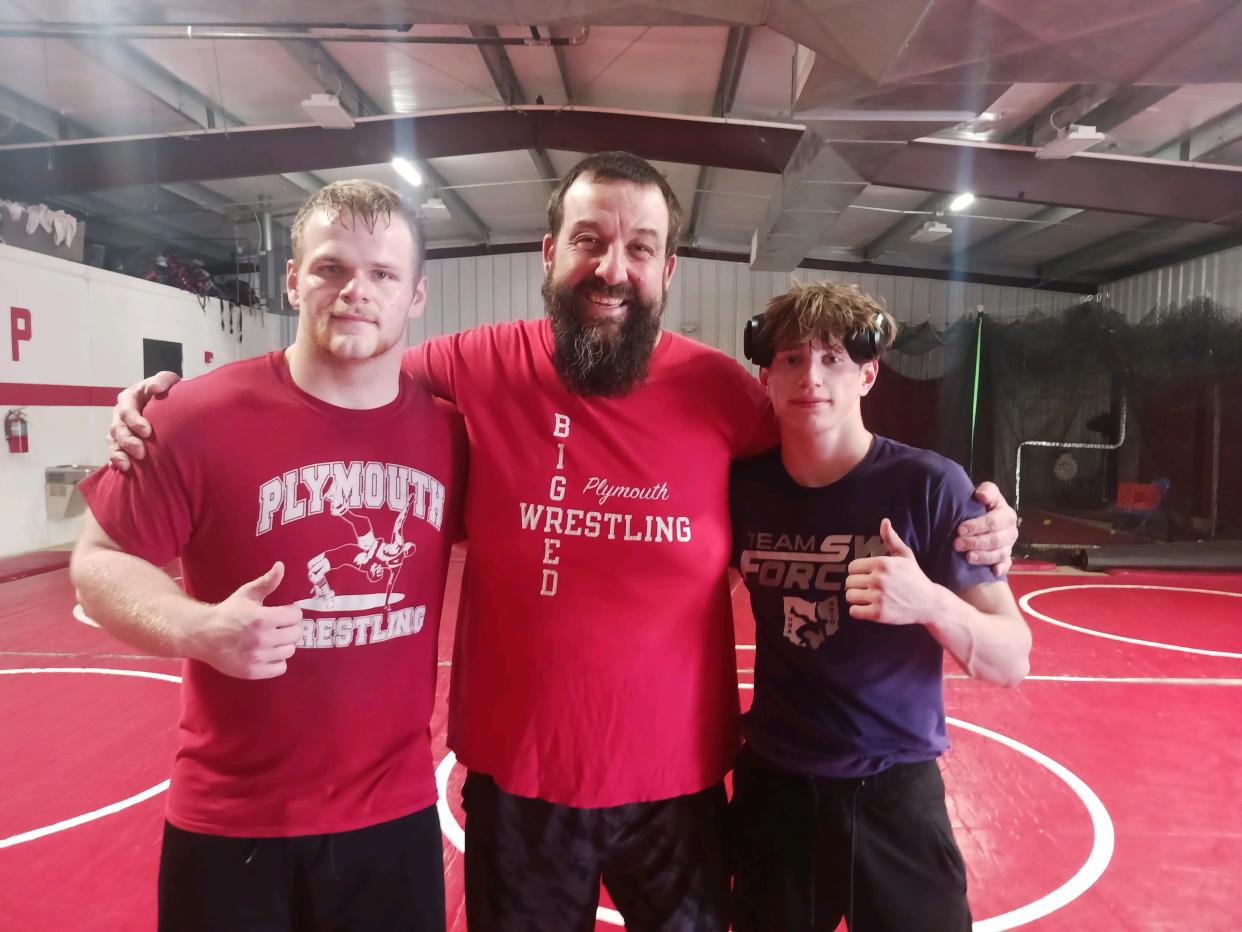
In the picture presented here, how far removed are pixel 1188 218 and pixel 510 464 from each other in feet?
35.3

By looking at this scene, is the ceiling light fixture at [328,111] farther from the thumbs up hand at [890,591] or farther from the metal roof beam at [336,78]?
the thumbs up hand at [890,591]

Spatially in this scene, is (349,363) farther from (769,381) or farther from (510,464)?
(769,381)

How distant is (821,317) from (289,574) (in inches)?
53.9

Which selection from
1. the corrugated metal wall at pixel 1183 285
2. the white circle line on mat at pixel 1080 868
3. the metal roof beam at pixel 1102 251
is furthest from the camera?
the corrugated metal wall at pixel 1183 285

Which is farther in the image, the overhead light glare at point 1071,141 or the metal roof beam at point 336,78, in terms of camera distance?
the overhead light glare at point 1071,141

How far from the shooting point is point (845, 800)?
181 cm

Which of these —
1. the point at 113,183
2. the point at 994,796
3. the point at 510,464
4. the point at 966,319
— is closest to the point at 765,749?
the point at 510,464

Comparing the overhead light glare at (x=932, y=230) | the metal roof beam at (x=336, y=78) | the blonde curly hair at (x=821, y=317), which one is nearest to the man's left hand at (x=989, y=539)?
→ the blonde curly hair at (x=821, y=317)

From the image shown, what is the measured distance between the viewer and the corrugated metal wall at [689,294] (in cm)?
1599

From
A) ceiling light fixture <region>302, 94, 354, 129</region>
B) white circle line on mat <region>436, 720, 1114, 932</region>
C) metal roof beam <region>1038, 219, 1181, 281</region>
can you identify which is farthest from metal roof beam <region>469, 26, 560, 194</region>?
metal roof beam <region>1038, 219, 1181, 281</region>

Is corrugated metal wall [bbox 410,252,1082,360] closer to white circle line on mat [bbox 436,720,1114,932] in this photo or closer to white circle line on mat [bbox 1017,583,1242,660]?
white circle line on mat [bbox 1017,583,1242,660]

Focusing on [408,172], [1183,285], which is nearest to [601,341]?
[408,172]

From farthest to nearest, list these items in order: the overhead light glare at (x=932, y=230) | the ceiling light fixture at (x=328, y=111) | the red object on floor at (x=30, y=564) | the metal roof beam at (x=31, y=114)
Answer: the overhead light glare at (x=932, y=230) → the metal roof beam at (x=31, y=114) → the red object on floor at (x=30, y=564) → the ceiling light fixture at (x=328, y=111)

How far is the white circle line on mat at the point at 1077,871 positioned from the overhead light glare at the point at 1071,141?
6.46 meters
